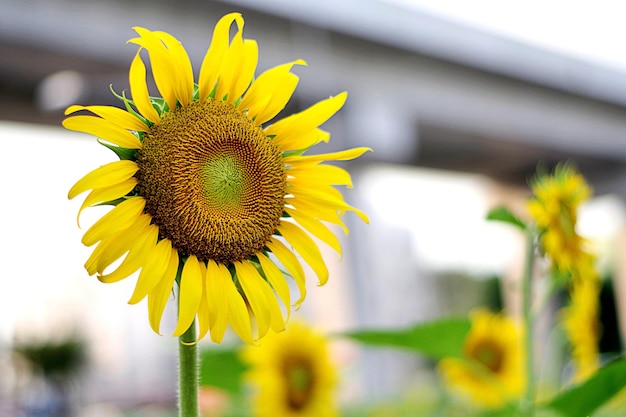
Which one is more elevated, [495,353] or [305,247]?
[305,247]

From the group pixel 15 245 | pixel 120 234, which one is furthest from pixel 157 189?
pixel 15 245

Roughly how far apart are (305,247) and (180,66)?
0.08 meters

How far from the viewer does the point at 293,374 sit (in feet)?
2.48

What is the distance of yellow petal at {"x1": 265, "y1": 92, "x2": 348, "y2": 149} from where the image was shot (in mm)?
277

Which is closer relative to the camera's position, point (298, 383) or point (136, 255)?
point (136, 255)

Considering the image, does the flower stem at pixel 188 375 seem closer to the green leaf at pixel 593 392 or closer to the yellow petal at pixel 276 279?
the yellow petal at pixel 276 279

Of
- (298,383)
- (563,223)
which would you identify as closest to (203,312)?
(563,223)

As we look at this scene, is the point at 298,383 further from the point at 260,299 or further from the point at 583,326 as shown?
the point at 260,299

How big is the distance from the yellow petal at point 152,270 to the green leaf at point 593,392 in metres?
0.23

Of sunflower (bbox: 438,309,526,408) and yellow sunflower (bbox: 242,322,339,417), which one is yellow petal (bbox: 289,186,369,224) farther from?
sunflower (bbox: 438,309,526,408)

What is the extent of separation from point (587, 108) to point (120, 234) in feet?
16.7

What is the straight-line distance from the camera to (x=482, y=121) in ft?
13.7

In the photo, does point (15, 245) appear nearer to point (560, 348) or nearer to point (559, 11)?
point (559, 11)

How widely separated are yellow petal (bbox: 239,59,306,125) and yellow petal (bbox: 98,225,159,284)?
0.06 m
